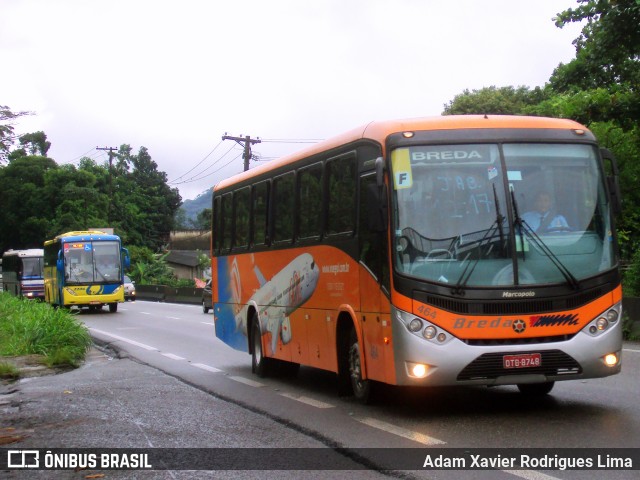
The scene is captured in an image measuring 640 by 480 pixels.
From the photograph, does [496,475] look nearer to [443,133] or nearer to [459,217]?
[459,217]

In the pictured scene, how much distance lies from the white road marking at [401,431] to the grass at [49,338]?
9216 millimetres

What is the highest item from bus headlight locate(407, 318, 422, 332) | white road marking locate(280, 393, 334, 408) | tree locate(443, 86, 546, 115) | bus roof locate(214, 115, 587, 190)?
tree locate(443, 86, 546, 115)

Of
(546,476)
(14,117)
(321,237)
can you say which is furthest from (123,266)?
(546,476)

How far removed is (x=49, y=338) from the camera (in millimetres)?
19344

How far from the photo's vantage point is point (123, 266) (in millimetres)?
41031

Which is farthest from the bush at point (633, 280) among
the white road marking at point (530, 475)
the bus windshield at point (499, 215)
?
the white road marking at point (530, 475)

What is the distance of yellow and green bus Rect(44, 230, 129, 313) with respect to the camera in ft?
132

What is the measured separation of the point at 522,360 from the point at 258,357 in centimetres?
628

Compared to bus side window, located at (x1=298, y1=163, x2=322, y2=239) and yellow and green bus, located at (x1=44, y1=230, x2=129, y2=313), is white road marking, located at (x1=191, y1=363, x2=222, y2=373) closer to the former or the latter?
bus side window, located at (x1=298, y1=163, x2=322, y2=239)

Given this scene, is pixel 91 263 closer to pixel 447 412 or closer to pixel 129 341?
pixel 129 341

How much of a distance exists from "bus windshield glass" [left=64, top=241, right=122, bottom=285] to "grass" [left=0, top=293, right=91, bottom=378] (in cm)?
1854

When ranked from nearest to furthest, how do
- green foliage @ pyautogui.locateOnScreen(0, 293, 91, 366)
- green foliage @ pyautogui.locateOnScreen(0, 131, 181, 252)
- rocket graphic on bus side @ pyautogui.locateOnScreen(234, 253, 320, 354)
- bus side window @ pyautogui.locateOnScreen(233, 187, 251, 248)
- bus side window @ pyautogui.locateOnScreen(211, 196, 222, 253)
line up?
rocket graphic on bus side @ pyautogui.locateOnScreen(234, 253, 320, 354) → bus side window @ pyautogui.locateOnScreen(233, 187, 251, 248) → bus side window @ pyautogui.locateOnScreen(211, 196, 222, 253) → green foliage @ pyautogui.locateOnScreen(0, 293, 91, 366) → green foliage @ pyautogui.locateOnScreen(0, 131, 181, 252)

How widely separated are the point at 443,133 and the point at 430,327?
198 cm

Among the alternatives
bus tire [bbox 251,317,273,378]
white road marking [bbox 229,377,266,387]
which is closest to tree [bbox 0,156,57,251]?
bus tire [bbox 251,317,273,378]
